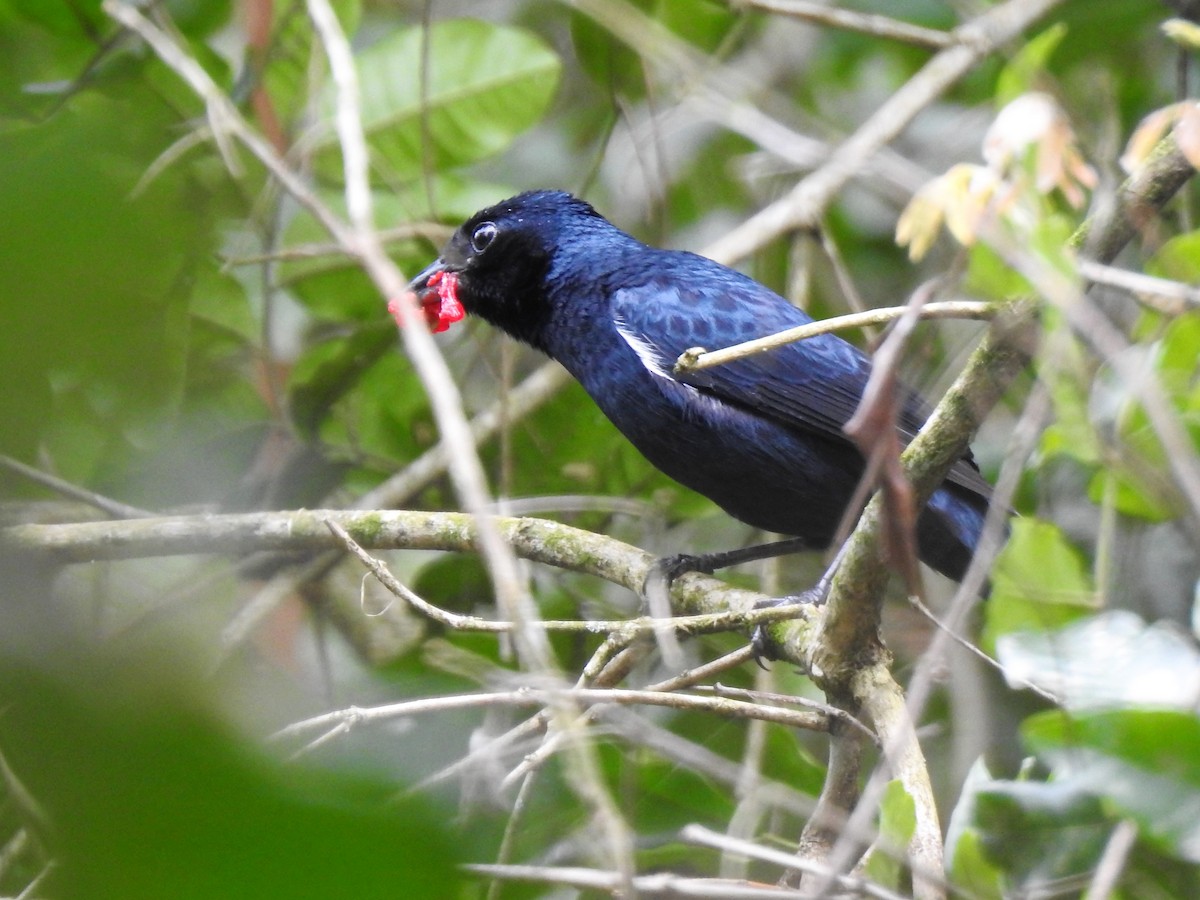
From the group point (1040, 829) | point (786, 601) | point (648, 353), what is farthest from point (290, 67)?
point (1040, 829)

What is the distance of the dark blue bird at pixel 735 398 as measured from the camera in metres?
3.64

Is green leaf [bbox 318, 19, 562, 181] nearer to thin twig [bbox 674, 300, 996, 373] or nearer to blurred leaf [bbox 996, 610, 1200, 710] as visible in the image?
thin twig [bbox 674, 300, 996, 373]

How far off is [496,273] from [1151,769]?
302 cm

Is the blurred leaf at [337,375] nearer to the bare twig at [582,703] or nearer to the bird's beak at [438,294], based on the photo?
the bird's beak at [438,294]

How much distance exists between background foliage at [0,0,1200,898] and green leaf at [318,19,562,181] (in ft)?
0.05

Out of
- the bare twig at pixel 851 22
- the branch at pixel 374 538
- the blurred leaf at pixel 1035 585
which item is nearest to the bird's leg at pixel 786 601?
the branch at pixel 374 538

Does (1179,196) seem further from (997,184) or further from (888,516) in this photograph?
(888,516)

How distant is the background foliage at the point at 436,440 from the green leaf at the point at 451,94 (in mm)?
16

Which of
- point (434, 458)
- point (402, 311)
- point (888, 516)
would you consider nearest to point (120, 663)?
point (402, 311)

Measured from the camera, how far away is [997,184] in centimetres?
240

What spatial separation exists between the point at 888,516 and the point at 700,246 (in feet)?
13.5

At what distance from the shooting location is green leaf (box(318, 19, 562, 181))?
4395mm

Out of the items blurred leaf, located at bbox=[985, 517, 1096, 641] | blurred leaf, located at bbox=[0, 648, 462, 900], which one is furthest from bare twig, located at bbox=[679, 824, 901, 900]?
blurred leaf, located at bbox=[0, 648, 462, 900]

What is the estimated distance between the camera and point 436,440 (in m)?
4.39
